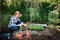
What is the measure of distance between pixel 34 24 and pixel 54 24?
232 millimetres

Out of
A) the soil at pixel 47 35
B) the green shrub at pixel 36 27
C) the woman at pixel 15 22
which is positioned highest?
the woman at pixel 15 22

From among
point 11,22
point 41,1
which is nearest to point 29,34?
point 11,22

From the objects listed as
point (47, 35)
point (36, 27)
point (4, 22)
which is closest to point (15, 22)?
point (4, 22)

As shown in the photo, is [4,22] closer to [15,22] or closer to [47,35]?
[15,22]

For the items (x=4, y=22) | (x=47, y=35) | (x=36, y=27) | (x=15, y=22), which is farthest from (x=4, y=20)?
(x=47, y=35)

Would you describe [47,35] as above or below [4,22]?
below

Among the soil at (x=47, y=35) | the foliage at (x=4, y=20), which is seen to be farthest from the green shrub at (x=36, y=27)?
the foliage at (x=4, y=20)

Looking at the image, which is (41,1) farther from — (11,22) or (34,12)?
(11,22)

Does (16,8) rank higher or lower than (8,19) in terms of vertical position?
higher

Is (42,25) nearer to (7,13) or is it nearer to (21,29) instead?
(21,29)

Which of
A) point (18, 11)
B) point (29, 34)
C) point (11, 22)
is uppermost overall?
point (18, 11)

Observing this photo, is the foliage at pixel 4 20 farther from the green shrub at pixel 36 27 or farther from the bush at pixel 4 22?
the green shrub at pixel 36 27

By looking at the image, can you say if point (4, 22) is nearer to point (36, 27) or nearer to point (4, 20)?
point (4, 20)

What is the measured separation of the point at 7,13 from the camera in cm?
188
